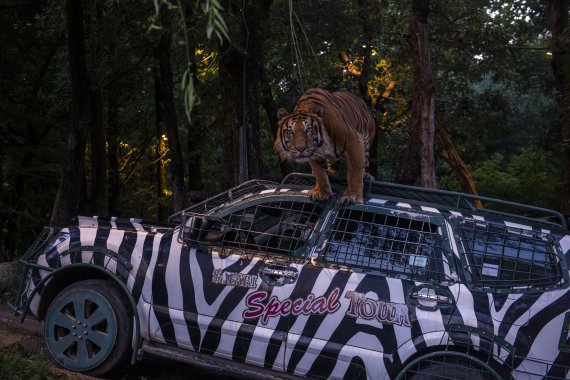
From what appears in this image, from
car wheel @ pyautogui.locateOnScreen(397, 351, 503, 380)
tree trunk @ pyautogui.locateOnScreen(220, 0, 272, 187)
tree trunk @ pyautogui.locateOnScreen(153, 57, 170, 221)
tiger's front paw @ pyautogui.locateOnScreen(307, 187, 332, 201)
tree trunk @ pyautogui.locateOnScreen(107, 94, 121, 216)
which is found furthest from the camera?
tree trunk @ pyautogui.locateOnScreen(107, 94, 121, 216)

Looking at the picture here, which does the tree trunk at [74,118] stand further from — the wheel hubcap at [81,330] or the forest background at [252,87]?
the wheel hubcap at [81,330]

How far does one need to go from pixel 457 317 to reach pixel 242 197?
6.44 ft

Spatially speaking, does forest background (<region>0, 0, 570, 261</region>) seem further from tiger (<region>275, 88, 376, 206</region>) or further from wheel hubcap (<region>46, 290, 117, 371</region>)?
wheel hubcap (<region>46, 290, 117, 371</region>)

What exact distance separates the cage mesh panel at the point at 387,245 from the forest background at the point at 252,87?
317 centimetres

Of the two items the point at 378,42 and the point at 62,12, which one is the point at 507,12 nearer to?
the point at 378,42

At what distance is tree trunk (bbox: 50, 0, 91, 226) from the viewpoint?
10109 millimetres

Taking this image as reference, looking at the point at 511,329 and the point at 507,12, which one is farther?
the point at 507,12

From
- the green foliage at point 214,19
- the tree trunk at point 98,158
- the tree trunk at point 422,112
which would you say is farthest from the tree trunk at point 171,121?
the green foliage at point 214,19

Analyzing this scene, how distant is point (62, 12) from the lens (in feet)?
39.1

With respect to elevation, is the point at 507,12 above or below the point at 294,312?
above

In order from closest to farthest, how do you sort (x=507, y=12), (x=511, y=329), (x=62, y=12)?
1. (x=511, y=329)
2. (x=62, y=12)
3. (x=507, y=12)

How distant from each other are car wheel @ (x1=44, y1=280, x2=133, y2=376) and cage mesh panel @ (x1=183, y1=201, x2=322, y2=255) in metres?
0.81

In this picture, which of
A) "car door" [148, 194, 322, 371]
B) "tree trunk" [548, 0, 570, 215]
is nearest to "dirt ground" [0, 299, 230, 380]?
"car door" [148, 194, 322, 371]

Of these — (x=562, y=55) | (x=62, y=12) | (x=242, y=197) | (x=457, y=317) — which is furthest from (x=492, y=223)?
(x=62, y=12)
